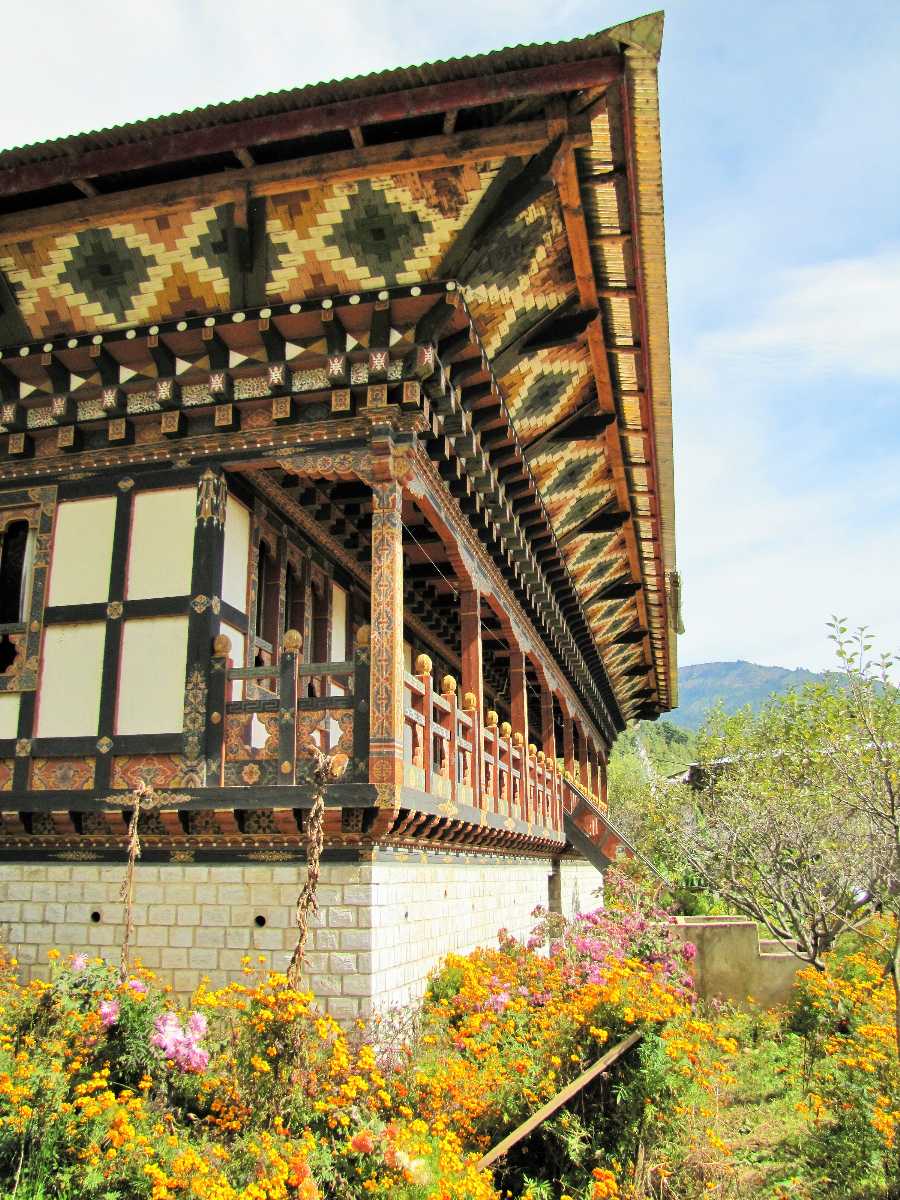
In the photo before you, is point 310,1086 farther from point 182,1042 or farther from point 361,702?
point 361,702

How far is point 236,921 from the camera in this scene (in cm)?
930

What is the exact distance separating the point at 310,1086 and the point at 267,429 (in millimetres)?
5919

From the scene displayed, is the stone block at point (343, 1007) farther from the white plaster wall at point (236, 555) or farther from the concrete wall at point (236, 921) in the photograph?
the white plaster wall at point (236, 555)

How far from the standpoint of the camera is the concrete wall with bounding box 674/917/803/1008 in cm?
1535

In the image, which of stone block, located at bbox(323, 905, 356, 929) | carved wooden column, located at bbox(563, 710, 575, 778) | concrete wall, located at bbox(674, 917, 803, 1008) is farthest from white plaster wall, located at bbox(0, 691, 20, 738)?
carved wooden column, located at bbox(563, 710, 575, 778)

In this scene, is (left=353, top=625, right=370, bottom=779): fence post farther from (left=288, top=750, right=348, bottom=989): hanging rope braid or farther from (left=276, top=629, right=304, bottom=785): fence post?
(left=276, top=629, right=304, bottom=785): fence post

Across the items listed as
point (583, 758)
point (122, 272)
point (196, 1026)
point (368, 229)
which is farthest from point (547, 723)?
point (196, 1026)

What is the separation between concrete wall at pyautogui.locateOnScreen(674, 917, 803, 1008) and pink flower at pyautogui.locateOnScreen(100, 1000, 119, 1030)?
31.9 ft

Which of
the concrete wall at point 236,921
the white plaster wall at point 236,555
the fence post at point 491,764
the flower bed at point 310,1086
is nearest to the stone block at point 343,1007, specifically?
the concrete wall at point 236,921

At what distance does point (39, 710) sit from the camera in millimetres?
10211

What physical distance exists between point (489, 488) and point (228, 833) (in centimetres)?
520

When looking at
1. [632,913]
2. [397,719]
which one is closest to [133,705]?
[397,719]

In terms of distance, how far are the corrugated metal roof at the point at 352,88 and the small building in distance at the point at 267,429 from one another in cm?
2

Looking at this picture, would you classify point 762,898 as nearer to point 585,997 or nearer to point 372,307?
point 585,997
